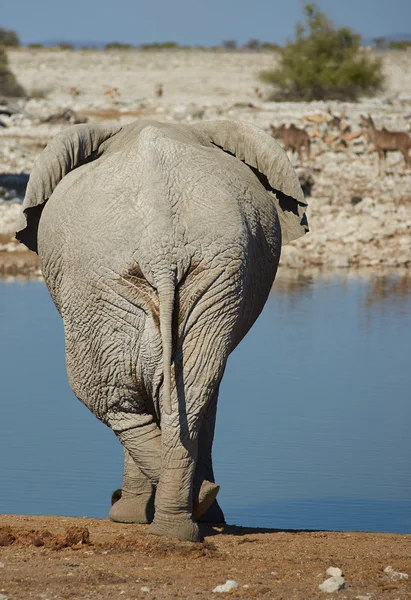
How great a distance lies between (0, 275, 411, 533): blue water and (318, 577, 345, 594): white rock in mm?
1768

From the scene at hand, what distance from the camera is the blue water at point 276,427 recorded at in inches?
233

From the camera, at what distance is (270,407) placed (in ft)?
26.7

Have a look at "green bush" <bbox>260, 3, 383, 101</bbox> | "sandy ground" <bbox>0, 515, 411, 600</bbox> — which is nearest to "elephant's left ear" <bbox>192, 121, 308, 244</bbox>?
"sandy ground" <bbox>0, 515, 411, 600</bbox>

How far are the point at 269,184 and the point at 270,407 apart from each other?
3.17 metres

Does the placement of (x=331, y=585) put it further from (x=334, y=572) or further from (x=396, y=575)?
(x=396, y=575)

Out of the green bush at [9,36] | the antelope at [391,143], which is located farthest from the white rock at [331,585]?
the green bush at [9,36]

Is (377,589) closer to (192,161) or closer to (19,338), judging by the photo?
(192,161)

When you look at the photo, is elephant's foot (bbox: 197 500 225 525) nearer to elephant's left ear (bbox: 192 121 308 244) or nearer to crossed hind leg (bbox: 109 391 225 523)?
crossed hind leg (bbox: 109 391 225 523)

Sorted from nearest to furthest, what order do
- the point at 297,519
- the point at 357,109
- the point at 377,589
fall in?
the point at 377,589 → the point at 297,519 → the point at 357,109

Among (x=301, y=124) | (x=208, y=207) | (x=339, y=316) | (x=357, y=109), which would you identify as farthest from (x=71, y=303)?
(x=357, y=109)

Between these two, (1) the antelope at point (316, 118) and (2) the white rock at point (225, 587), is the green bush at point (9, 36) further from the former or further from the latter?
(2) the white rock at point (225, 587)

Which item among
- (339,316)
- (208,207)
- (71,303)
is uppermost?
(208,207)

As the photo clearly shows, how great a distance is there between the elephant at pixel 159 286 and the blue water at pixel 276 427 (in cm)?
124

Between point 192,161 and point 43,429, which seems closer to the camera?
point 192,161
